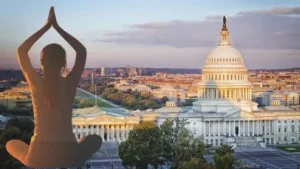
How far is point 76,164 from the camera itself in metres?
22.0

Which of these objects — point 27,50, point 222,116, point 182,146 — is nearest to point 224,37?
point 222,116

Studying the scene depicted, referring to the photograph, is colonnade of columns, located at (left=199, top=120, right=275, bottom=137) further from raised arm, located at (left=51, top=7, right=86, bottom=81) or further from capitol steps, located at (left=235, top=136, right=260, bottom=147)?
raised arm, located at (left=51, top=7, right=86, bottom=81)

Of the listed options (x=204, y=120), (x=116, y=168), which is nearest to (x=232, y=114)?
(x=204, y=120)

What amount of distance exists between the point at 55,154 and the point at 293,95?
85796mm

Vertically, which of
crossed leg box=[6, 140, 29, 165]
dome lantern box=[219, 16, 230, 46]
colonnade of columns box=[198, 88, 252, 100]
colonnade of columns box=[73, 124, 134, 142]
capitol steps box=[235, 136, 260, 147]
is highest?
dome lantern box=[219, 16, 230, 46]

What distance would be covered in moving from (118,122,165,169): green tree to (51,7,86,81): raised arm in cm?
2029

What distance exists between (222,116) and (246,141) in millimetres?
4378

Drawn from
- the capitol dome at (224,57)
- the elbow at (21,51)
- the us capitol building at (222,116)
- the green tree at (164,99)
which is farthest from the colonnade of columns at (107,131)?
the elbow at (21,51)

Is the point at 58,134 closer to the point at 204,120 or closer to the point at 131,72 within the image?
the point at 204,120

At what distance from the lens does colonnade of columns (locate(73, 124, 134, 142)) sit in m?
64.1

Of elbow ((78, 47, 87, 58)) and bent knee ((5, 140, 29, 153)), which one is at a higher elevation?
elbow ((78, 47, 87, 58))

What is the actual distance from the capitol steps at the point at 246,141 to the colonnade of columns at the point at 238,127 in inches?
91.9

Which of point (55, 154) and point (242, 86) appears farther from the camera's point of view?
point (242, 86)

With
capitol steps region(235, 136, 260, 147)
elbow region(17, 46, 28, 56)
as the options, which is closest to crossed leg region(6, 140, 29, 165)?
elbow region(17, 46, 28, 56)
